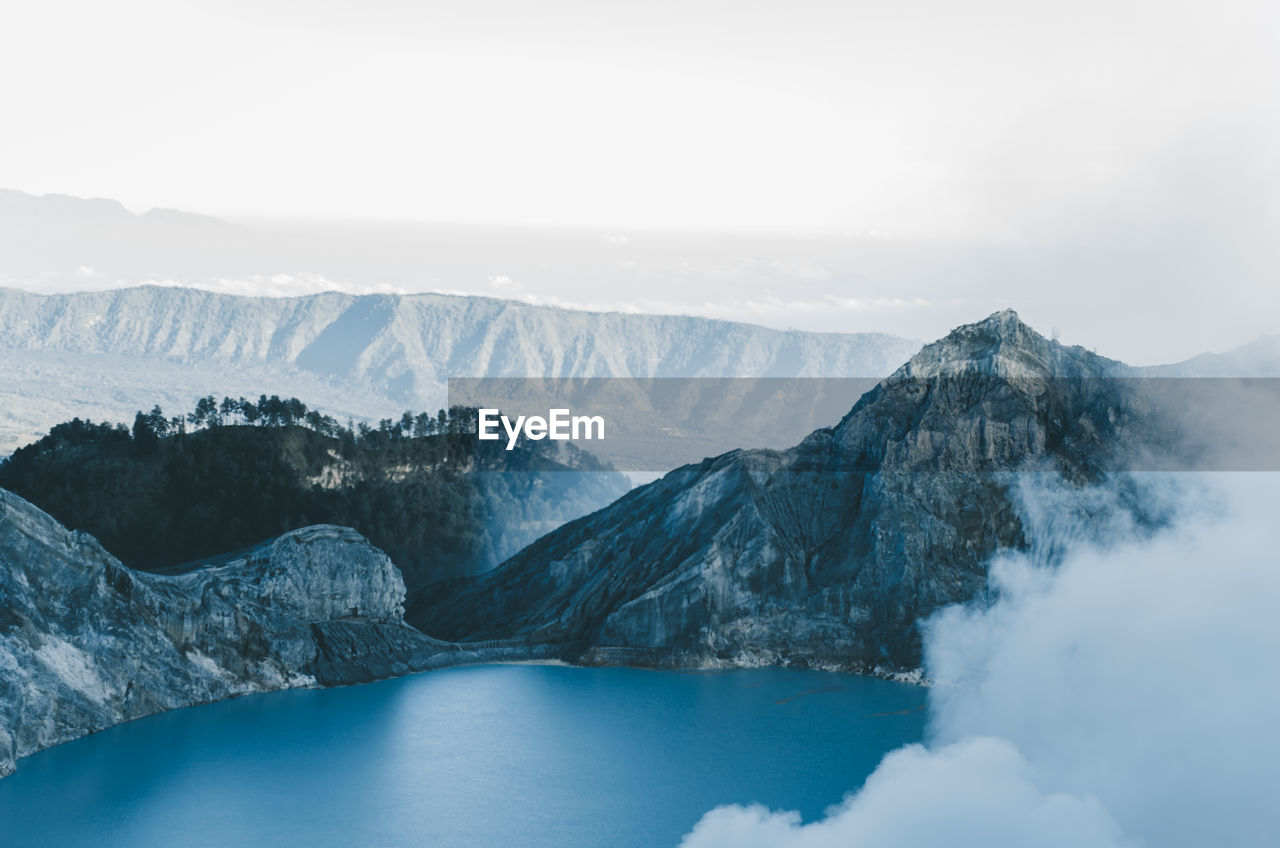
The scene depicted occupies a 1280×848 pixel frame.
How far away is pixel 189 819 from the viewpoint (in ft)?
208

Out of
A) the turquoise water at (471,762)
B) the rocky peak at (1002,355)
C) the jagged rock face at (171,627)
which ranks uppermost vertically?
the rocky peak at (1002,355)

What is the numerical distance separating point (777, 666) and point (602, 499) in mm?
80512

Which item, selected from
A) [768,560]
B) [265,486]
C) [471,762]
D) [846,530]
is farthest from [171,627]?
[265,486]

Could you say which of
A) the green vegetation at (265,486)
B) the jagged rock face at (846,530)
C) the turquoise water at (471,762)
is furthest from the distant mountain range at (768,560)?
the green vegetation at (265,486)

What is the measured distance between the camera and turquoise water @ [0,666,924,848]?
62359 mm

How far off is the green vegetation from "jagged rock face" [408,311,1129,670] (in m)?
26.7

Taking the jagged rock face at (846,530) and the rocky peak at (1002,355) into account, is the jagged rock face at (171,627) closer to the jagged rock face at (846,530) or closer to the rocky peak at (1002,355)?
the jagged rock face at (846,530)

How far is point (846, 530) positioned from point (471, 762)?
121 ft

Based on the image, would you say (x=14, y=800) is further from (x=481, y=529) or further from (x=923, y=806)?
(x=481, y=529)

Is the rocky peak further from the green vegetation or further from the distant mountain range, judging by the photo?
the green vegetation

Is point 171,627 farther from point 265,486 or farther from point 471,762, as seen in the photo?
point 265,486

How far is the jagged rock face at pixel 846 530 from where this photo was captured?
314 ft

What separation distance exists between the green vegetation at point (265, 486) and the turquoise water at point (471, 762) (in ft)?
125

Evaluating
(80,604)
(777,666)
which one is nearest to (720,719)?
(777,666)
